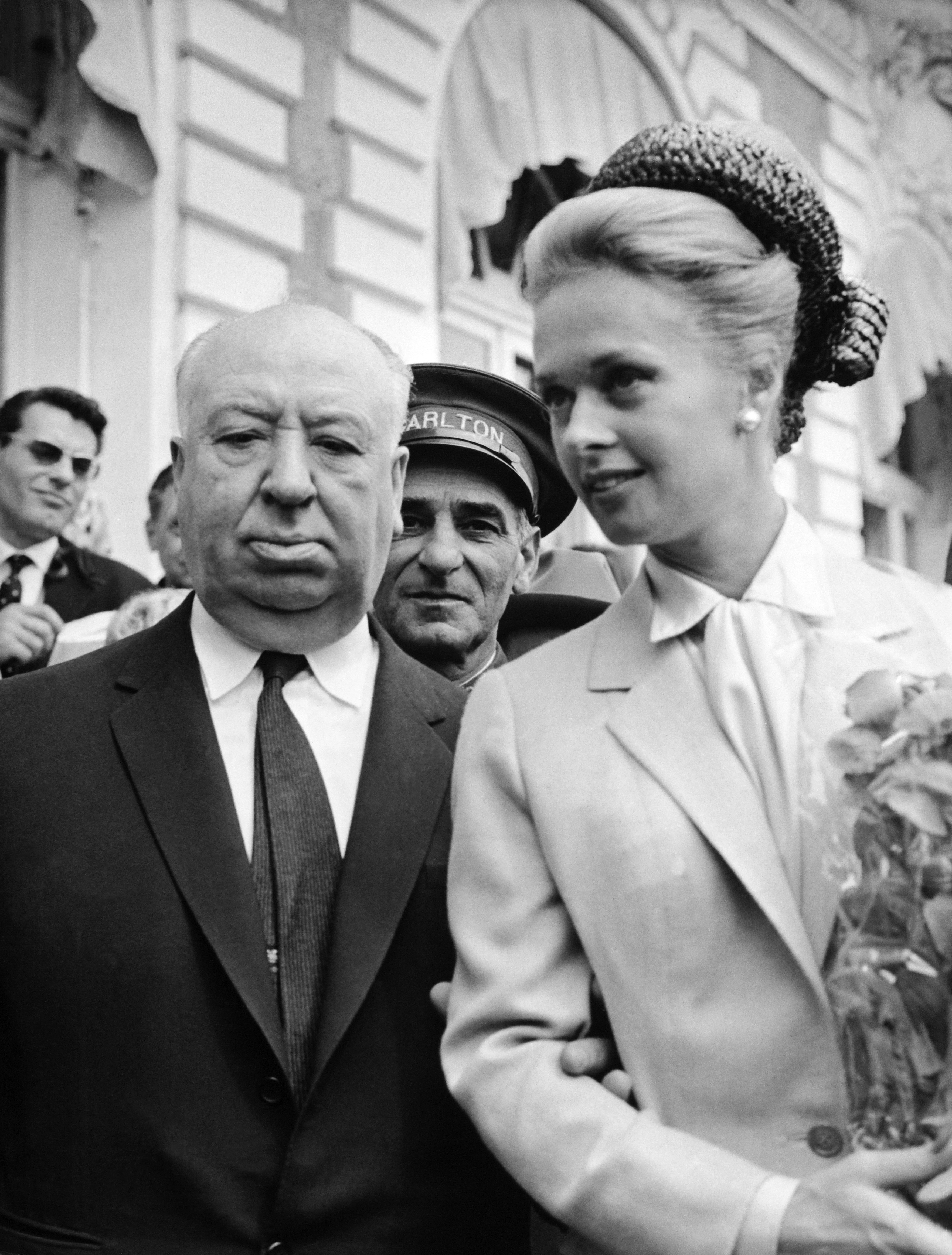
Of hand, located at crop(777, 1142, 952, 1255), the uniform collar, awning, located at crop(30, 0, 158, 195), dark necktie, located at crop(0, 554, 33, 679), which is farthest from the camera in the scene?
awning, located at crop(30, 0, 158, 195)

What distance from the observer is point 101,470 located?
5.50 metres

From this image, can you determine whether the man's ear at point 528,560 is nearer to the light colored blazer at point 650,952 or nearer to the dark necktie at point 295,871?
the dark necktie at point 295,871

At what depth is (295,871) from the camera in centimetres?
182

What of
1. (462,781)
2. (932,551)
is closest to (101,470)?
(462,781)

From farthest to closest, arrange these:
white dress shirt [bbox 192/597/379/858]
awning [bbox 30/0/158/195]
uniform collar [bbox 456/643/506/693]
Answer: awning [bbox 30/0/158/195] → uniform collar [bbox 456/643/506/693] → white dress shirt [bbox 192/597/379/858]

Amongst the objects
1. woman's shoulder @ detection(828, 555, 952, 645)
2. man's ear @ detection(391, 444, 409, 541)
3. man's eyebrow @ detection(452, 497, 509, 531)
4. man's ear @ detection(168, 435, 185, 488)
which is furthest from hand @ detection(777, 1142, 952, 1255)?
man's eyebrow @ detection(452, 497, 509, 531)

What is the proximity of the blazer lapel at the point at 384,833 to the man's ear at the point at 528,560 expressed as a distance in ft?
2.54

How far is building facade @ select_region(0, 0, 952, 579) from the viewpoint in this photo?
5.50 metres

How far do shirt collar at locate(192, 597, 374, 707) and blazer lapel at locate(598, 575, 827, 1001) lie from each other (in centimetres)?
43

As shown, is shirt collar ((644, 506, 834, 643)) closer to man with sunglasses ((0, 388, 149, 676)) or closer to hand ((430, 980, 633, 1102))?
hand ((430, 980, 633, 1102))

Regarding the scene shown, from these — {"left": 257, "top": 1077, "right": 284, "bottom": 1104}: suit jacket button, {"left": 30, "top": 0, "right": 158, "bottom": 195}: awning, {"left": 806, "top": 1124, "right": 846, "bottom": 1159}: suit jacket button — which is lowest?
{"left": 806, "top": 1124, "right": 846, "bottom": 1159}: suit jacket button

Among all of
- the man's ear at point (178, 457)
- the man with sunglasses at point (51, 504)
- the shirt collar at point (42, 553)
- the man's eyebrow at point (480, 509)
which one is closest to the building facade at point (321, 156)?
the man with sunglasses at point (51, 504)

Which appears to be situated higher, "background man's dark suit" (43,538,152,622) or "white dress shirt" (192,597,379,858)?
"background man's dark suit" (43,538,152,622)

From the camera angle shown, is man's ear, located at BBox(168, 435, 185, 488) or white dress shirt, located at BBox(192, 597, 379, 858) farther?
man's ear, located at BBox(168, 435, 185, 488)
